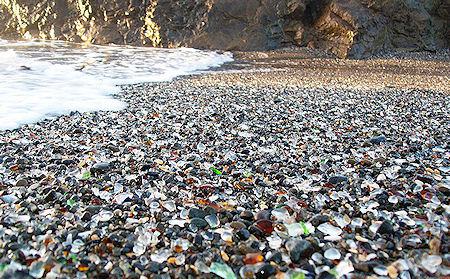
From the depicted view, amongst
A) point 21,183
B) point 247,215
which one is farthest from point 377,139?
point 21,183

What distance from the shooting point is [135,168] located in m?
3.43

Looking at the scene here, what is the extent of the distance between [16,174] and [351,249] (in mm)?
2782

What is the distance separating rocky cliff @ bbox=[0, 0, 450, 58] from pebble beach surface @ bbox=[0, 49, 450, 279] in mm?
14161

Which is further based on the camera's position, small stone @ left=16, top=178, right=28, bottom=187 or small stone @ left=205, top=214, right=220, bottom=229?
small stone @ left=16, top=178, right=28, bottom=187

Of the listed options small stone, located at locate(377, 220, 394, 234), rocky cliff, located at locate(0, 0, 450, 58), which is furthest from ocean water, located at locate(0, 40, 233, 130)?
small stone, located at locate(377, 220, 394, 234)

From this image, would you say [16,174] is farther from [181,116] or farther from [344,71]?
[344,71]

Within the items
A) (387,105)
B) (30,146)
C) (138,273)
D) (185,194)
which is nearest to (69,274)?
(138,273)

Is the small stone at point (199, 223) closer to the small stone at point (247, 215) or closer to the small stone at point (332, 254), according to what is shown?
the small stone at point (247, 215)

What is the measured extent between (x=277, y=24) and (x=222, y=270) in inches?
788

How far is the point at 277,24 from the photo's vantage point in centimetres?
2058

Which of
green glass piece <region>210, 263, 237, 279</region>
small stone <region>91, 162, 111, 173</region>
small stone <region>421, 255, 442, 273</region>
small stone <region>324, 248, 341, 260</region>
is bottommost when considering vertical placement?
small stone <region>91, 162, 111, 173</region>

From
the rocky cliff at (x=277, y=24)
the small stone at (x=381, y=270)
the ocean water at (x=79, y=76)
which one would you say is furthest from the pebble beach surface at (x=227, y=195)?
the rocky cliff at (x=277, y=24)

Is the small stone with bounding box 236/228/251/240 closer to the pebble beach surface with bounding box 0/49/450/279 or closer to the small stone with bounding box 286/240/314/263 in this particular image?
the pebble beach surface with bounding box 0/49/450/279

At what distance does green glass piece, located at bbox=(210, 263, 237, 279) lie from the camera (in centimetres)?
196
